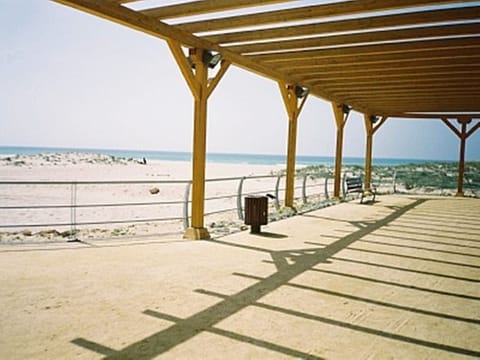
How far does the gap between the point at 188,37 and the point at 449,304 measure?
4.55 metres

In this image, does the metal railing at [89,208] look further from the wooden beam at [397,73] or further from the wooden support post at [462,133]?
the wooden support post at [462,133]

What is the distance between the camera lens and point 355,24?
15.9ft

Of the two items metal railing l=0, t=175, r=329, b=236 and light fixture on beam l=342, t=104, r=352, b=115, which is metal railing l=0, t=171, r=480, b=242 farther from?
light fixture on beam l=342, t=104, r=352, b=115

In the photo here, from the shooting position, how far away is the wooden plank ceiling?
429cm

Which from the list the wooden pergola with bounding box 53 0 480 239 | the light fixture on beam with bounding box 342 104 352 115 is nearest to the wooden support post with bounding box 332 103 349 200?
the light fixture on beam with bounding box 342 104 352 115

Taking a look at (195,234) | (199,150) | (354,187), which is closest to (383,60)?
(199,150)

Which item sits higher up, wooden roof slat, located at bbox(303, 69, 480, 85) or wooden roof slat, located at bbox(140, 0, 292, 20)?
wooden roof slat, located at bbox(303, 69, 480, 85)

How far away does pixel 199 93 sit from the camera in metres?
5.78

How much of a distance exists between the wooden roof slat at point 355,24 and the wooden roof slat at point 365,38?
51cm

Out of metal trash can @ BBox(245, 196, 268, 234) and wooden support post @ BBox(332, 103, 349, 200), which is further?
wooden support post @ BBox(332, 103, 349, 200)

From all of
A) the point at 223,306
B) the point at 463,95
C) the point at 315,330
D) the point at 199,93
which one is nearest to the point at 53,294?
the point at 223,306

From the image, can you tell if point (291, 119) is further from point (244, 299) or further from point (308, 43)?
point (244, 299)

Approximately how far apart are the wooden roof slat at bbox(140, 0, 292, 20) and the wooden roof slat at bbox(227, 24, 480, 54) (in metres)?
1.74

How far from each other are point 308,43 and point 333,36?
38cm
